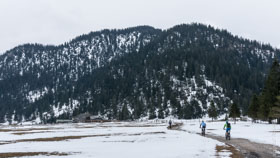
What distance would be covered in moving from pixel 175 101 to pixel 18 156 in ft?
589

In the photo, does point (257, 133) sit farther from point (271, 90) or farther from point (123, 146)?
point (271, 90)

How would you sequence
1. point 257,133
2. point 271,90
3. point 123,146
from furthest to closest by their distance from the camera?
point 271,90 < point 257,133 < point 123,146

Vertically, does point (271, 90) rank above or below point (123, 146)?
above

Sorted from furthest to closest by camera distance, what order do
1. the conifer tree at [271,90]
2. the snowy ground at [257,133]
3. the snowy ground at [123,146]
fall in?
the conifer tree at [271,90] < the snowy ground at [257,133] < the snowy ground at [123,146]

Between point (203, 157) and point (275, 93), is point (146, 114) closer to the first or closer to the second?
point (275, 93)

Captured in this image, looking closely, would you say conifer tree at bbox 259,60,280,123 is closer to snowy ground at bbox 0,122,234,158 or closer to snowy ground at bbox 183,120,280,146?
snowy ground at bbox 183,120,280,146

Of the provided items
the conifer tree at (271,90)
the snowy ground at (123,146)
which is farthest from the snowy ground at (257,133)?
the conifer tree at (271,90)

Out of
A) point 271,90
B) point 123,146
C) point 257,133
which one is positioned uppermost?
point 271,90

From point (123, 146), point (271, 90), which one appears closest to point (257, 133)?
point (123, 146)

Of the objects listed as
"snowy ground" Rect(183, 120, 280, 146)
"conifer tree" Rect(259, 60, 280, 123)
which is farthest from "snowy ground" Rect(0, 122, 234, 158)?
"conifer tree" Rect(259, 60, 280, 123)

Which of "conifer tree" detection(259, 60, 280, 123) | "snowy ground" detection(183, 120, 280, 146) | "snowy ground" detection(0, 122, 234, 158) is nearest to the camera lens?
"snowy ground" detection(0, 122, 234, 158)

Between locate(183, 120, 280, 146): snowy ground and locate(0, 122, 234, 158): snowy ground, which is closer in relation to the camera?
locate(0, 122, 234, 158): snowy ground

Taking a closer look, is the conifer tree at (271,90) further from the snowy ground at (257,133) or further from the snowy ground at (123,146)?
the snowy ground at (123,146)

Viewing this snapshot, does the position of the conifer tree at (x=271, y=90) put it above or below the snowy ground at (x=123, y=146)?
above
